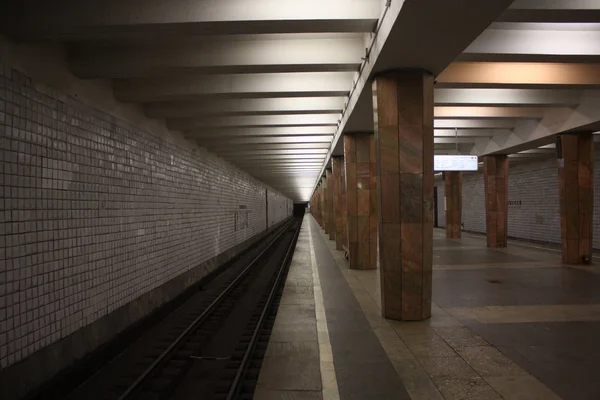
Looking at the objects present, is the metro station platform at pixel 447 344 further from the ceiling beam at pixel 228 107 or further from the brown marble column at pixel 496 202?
the brown marble column at pixel 496 202

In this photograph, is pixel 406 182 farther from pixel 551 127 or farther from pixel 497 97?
pixel 551 127

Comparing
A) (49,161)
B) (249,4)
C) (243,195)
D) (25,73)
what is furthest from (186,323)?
(243,195)

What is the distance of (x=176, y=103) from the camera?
8.22m

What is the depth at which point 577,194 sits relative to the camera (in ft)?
37.6

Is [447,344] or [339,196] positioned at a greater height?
[339,196]

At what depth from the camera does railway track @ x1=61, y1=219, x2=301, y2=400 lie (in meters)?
4.80

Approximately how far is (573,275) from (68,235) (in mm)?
10939

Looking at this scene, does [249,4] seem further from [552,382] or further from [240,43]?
[552,382]

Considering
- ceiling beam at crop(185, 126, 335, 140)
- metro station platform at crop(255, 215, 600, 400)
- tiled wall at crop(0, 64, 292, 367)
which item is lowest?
metro station platform at crop(255, 215, 600, 400)

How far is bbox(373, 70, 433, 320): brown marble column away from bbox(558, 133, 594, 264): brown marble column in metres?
7.53

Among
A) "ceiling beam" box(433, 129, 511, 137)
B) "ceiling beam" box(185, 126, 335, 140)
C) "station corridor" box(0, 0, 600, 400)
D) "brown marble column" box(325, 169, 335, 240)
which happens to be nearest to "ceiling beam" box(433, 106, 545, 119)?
"station corridor" box(0, 0, 600, 400)

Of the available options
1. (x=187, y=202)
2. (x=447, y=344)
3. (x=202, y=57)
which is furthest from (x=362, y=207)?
(x=202, y=57)

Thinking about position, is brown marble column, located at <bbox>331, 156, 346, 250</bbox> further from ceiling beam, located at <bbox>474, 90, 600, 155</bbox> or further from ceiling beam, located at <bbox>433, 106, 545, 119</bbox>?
ceiling beam, located at <bbox>433, 106, 545, 119</bbox>

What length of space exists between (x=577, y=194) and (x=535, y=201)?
27.8ft
